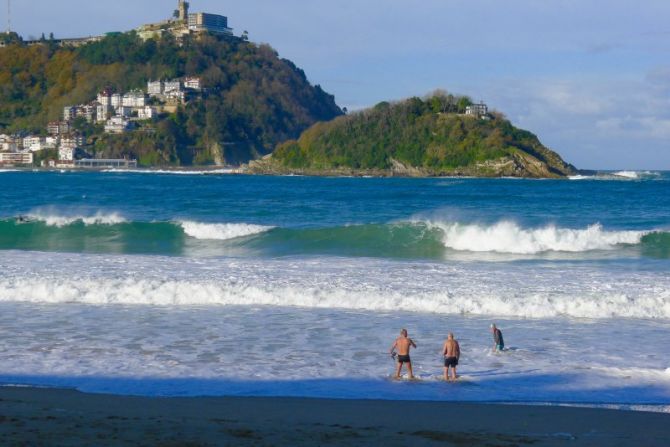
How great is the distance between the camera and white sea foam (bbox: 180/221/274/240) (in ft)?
102

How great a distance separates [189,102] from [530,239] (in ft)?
479

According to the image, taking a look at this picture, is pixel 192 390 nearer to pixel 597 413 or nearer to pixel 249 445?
pixel 249 445

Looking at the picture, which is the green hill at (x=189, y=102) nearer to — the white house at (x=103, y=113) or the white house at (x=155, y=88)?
the white house at (x=103, y=113)

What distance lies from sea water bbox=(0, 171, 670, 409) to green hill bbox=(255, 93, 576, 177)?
80863 millimetres

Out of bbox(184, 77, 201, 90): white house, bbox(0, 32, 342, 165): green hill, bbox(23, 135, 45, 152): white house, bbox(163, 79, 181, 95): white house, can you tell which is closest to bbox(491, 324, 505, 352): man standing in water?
bbox(0, 32, 342, 165): green hill

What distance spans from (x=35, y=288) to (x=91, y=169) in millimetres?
132102

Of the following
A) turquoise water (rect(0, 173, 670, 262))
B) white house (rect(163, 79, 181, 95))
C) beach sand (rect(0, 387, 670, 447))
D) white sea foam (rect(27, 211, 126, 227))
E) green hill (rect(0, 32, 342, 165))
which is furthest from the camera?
white house (rect(163, 79, 181, 95))

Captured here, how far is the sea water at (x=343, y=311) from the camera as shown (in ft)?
36.5

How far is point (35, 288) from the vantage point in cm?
1747

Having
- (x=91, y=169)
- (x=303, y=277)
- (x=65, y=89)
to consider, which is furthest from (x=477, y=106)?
(x=303, y=277)

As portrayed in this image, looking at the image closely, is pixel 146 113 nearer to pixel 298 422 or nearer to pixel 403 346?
pixel 403 346

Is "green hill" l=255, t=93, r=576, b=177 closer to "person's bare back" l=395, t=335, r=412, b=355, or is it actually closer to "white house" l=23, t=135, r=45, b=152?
"white house" l=23, t=135, r=45, b=152

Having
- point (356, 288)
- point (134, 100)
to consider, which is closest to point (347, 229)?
point (356, 288)

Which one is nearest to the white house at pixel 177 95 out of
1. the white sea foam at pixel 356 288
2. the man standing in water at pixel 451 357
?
the white sea foam at pixel 356 288
